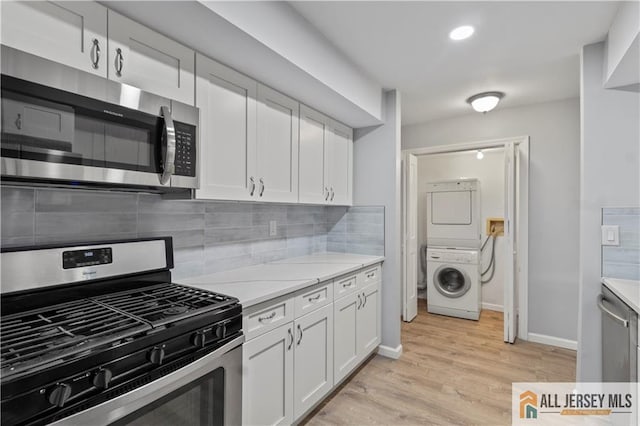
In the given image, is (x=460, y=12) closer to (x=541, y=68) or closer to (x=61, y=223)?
(x=541, y=68)

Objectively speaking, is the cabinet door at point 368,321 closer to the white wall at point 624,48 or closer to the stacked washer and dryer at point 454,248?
the stacked washer and dryer at point 454,248

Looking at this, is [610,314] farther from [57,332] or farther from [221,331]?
[57,332]

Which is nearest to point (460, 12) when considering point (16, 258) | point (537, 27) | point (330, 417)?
point (537, 27)

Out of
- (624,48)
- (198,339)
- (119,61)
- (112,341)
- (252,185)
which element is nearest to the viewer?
(112,341)

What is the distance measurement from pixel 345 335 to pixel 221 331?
1255mm

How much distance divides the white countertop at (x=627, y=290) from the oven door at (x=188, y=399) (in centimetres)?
187

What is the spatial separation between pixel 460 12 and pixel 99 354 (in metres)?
2.25

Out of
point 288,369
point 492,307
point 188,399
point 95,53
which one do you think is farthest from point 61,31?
point 492,307

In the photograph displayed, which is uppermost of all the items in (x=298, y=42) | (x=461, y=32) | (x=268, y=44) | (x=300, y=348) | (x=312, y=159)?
(x=461, y=32)

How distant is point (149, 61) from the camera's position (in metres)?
1.38

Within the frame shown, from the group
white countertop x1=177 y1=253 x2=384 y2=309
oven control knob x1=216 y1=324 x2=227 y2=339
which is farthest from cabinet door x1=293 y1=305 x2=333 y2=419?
oven control knob x1=216 y1=324 x2=227 y2=339

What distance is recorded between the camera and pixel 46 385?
0.79 metres

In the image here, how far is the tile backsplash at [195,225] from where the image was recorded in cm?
128

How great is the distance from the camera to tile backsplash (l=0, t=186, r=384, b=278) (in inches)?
50.4
